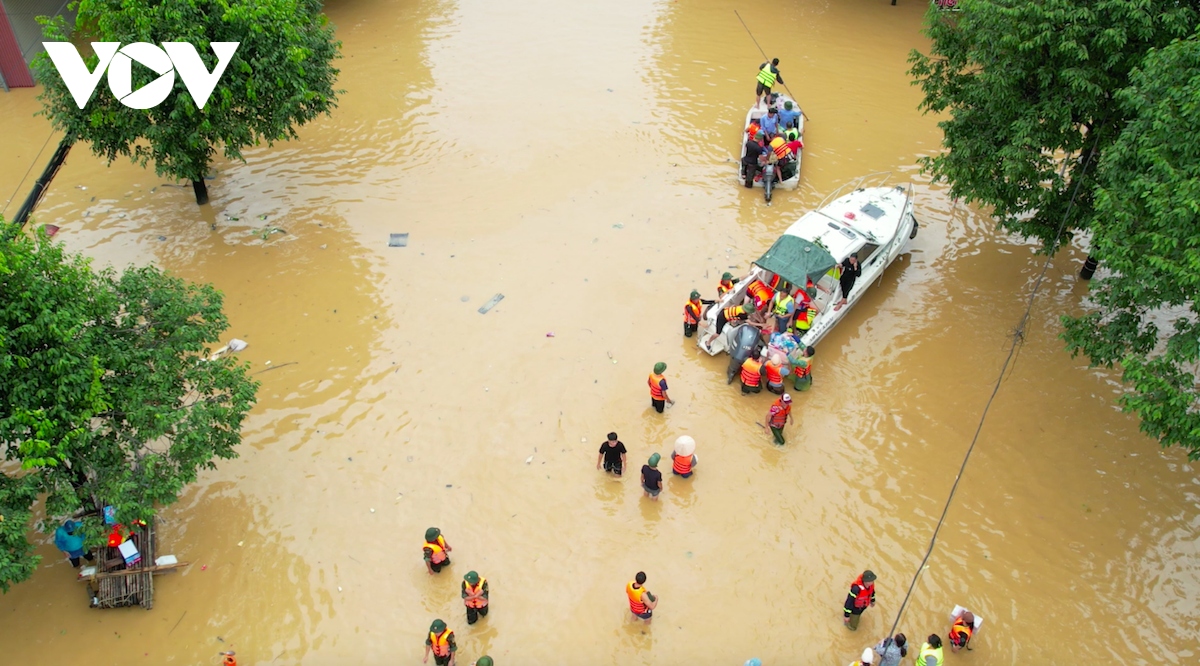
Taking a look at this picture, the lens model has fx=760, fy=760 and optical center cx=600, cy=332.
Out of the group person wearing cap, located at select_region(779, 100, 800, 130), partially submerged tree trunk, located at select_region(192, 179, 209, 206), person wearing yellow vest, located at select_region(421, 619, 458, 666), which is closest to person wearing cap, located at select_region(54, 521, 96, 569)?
person wearing yellow vest, located at select_region(421, 619, 458, 666)

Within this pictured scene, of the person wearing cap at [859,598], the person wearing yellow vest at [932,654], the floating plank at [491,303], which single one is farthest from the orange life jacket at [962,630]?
the floating plank at [491,303]

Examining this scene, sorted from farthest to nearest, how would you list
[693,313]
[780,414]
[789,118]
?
[789,118]
[693,313]
[780,414]

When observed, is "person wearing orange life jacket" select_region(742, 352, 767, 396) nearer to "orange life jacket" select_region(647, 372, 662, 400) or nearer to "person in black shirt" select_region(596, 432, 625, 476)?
"orange life jacket" select_region(647, 372, 662, 400)

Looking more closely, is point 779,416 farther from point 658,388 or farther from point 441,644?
point 441,644

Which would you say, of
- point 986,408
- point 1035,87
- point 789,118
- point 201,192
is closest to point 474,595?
point 986,408

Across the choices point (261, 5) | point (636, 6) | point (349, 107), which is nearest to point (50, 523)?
point (261, 5)
